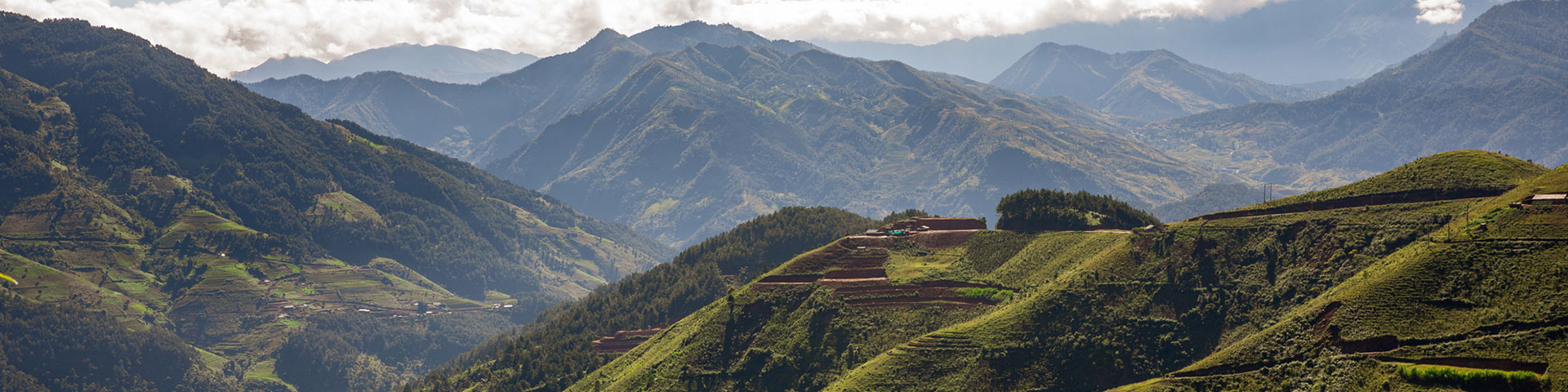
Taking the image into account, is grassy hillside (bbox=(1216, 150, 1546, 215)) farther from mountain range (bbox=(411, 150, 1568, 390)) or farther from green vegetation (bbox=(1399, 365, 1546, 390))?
green vegetation (bbox=(1399, 365, 1546, 390))

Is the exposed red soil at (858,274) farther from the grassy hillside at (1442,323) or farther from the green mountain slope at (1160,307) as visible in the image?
the grassy hillside at (1442,323)

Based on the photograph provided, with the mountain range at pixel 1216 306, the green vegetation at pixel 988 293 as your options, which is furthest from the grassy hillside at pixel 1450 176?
the green vegetation at pixel 988 293

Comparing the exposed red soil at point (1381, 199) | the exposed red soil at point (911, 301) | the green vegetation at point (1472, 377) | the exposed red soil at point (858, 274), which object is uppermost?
the exposed red soil at point (1381, 199)

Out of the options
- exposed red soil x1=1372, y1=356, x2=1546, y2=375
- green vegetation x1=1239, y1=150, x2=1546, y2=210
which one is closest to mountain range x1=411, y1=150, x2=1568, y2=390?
exposed red soil x1=1372, y1=356, x2=1546, y2=375

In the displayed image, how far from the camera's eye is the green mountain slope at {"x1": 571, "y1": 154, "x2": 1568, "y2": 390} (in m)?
118

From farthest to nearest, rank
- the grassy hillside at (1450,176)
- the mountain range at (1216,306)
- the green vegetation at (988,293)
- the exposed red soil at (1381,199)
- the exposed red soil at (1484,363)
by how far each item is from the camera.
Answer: the green vegetation at (988,293) < the grassy hillside at (1450,176) < the exposed red soil at (1381,199) < the mountain range at (1216,306) < the exposed red soil at (1484,363)

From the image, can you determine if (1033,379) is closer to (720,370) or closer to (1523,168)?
(720,370)

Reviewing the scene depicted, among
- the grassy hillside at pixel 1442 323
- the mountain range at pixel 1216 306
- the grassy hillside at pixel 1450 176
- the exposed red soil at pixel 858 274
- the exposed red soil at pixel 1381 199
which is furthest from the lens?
the exposed red soil at pixel 858 274

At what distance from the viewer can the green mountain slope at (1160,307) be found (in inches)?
4641

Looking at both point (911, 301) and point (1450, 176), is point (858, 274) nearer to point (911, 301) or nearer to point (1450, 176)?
point (911, 301)

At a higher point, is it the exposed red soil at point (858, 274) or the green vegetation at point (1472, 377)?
the exposed red soil at point (858, 274)

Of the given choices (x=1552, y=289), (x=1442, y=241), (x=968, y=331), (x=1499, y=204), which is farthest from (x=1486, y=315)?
(x=968, y=331)

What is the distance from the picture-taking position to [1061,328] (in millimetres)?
154500

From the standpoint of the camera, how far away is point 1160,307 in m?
154
